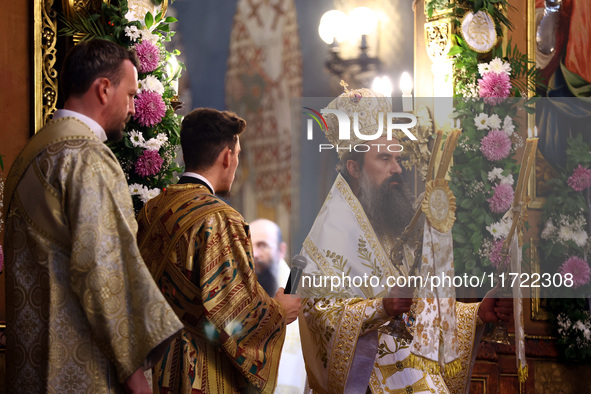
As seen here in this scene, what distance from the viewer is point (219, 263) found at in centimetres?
308

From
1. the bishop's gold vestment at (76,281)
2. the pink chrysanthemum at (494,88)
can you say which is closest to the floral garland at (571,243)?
the pink chrysanthemum at (494,88)

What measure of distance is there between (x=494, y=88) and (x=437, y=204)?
1561mm

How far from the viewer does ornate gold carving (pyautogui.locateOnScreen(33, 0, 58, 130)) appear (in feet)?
15.0

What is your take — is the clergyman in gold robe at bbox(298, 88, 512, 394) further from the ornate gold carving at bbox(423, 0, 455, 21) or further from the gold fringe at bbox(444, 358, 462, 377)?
the ornate gold carving at bbox(423, 0, 455, 21)

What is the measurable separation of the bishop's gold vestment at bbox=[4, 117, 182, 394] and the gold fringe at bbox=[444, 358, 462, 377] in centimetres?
219

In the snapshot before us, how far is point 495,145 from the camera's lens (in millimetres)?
5238

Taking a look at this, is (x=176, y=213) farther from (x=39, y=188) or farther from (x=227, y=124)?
(x=39, y=188)

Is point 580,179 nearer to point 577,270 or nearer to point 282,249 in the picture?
point 577,270

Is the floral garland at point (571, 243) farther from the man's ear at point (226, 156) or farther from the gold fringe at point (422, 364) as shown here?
the man's ear at point (226, 156)

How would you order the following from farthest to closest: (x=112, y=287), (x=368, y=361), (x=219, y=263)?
1. (x=368, y=361)
2. (x=219, y=263)
3. (x=112, y=287)

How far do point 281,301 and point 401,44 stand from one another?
3060mm

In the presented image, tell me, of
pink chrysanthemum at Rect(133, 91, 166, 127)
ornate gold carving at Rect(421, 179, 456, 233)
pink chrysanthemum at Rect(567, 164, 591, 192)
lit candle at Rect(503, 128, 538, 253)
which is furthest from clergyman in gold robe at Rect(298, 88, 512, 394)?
pink chrysanthemum at Rect(567, 164, 591, 192)

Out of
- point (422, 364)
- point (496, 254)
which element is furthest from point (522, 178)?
point (422, 364)

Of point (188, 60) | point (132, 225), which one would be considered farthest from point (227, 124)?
point (188, 60)
